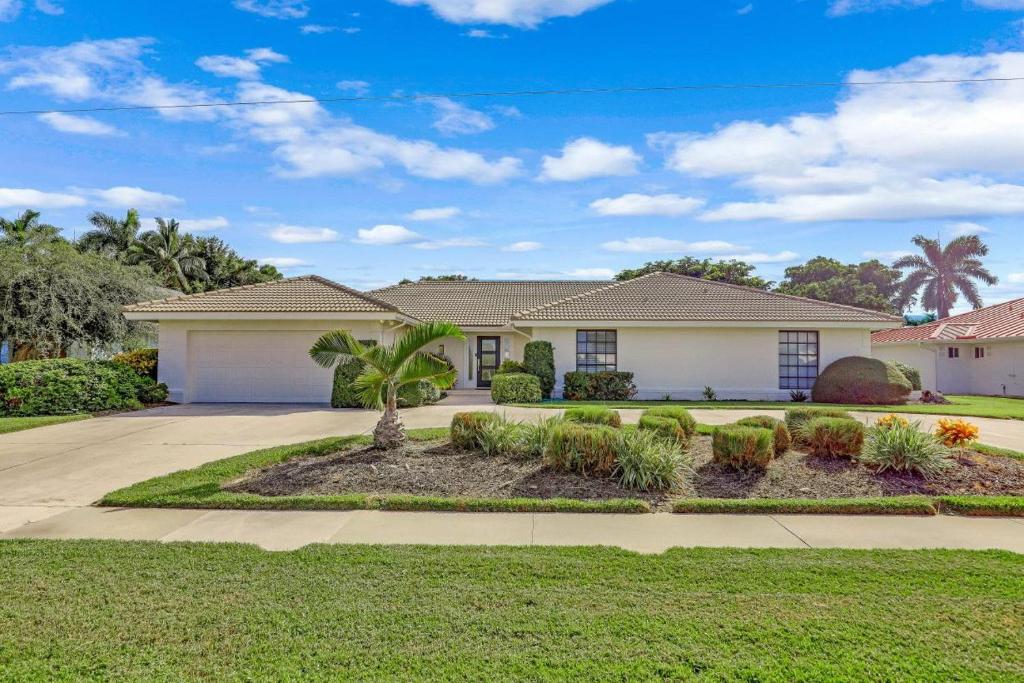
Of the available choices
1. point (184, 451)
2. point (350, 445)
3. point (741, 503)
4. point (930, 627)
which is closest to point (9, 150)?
point (184, 451)

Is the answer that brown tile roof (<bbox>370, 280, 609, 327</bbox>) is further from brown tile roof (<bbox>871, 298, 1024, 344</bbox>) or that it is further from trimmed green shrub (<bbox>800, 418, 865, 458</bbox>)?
trimmed green shrub (<bbox>800, 418, 865, 458</bbox>)

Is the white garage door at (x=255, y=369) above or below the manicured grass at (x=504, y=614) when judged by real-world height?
above

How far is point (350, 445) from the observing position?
9.39m

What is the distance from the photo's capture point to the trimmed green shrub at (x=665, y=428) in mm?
8523

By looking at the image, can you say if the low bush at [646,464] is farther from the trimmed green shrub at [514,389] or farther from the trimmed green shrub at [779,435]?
the trimmed green shrub at [514,389]

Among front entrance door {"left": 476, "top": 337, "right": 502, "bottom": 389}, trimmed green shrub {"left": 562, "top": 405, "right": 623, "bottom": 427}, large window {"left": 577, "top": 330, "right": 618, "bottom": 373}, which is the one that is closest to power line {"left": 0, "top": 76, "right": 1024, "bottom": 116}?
trimmed green shrub {"left": 562, "top": 405, "right": 623, "bottom": 427}

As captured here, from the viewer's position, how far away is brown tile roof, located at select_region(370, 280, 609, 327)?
24.0m

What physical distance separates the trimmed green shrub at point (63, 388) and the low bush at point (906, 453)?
1680 centimetres

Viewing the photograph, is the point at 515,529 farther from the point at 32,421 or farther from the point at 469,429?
the point at 32,421

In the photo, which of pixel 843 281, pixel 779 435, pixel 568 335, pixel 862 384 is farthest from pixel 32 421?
pixel 843 281

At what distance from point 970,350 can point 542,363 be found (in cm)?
2032

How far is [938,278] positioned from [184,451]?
2162 inches

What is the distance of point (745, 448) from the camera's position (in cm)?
749

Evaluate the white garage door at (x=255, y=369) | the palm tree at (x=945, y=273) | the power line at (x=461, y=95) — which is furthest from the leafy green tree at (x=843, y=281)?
the white garage door at (x=255, y=369)
